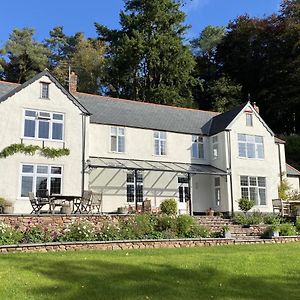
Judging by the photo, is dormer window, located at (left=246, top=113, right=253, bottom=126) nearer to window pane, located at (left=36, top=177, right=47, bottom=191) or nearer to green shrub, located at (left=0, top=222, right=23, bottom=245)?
window pane, located at (left=36, top=177, right=47, bottom=191)

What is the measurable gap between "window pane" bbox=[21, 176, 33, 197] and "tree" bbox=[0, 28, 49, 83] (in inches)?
1192

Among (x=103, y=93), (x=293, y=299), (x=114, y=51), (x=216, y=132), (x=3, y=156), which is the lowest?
(x=293, y=299)

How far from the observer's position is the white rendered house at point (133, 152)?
2262cm

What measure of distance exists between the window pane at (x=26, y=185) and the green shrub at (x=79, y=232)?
5.56 metres

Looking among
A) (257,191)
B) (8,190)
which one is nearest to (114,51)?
(257,191)

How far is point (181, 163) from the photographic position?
92.6 feet

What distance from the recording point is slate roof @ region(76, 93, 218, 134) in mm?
27031

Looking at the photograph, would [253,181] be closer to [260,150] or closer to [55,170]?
[260,150]

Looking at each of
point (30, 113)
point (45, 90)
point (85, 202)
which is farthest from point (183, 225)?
point (45, 90)

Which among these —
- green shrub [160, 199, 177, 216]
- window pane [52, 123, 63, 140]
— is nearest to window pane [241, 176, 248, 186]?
green shrub [160, 199, 177, 216]

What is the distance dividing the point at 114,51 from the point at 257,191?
26.4m

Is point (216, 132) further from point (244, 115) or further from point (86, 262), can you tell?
point (86, 262)

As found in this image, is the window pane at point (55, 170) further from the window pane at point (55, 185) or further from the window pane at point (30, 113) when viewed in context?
the window pane at point (30, 113)

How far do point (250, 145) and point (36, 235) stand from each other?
56.5 feet
